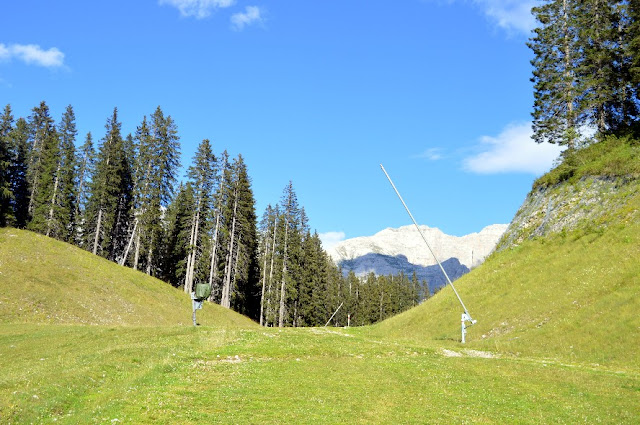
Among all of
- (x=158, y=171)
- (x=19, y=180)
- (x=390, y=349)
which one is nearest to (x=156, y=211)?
(x=158, y=171)

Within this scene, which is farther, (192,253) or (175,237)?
(175,237)

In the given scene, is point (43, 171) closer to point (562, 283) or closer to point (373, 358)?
point (373, 358)

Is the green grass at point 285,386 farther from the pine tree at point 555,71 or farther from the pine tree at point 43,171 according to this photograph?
the pine tree at point 43,171

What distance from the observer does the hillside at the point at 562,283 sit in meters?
25.6

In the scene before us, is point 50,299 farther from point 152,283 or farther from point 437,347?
point 437,347

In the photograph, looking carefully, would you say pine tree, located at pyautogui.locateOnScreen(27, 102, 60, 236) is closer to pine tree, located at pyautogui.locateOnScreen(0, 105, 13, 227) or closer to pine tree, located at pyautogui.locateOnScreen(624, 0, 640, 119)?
pine tree, located at pyautogui.locateOnScreen(0, 105, 13, 227)

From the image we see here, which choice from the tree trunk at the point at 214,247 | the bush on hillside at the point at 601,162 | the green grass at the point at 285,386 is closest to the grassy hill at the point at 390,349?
the green grass at the point at 285,386

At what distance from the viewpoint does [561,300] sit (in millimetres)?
30719

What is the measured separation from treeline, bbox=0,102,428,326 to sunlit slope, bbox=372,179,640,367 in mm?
37371

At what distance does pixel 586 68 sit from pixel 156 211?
193 feet

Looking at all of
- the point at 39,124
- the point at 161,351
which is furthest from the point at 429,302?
the point at 39,124

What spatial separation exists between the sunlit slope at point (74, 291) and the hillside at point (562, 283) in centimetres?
2542

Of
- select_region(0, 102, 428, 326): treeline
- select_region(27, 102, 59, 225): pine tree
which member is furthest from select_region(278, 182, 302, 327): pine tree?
select_region(27, 102, 59, 225): pine tree

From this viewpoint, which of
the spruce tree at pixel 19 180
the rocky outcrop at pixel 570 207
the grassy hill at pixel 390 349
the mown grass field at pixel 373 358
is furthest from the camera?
the spruce tree at pixel 19 180
